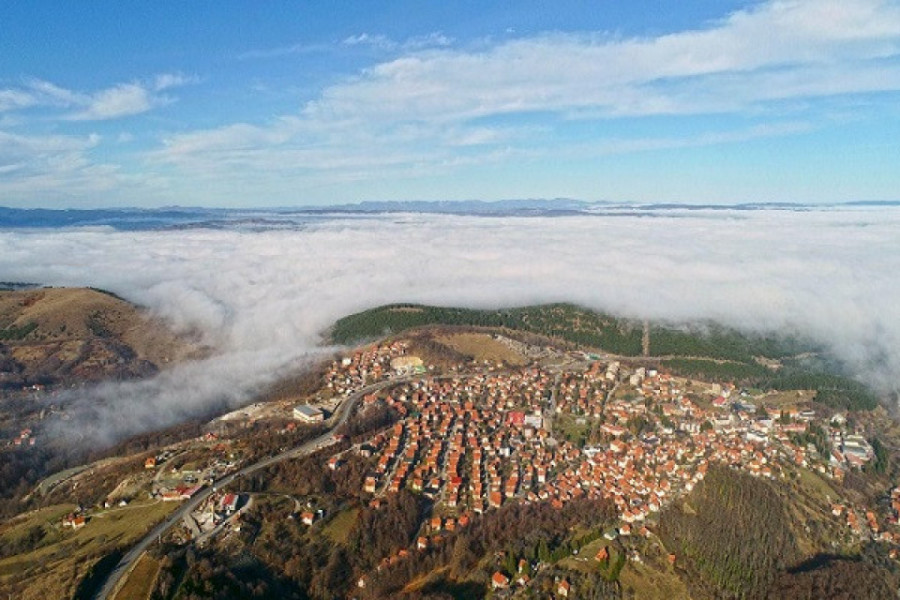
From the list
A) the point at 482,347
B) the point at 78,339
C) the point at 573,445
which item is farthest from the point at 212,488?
the point at 78,339

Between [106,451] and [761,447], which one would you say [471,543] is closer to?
[761,447]

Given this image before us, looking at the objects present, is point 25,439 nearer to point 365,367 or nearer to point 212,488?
point 212,488

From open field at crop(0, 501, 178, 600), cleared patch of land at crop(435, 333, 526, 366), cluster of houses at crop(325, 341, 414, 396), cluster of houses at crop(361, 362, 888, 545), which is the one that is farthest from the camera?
cleared patch of land at crop(435, 333, 526, 366)

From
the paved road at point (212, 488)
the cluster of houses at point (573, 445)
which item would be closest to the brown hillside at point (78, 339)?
the paved road at point (212, 488)

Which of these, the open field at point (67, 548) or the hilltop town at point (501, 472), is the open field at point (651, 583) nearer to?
the hilltop town at point (501, 472)

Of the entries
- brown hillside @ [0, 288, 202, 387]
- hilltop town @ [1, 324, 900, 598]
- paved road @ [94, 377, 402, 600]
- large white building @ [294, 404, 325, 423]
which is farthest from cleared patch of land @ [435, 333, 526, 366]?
brown hillside @ [0, 288, 202, 387]

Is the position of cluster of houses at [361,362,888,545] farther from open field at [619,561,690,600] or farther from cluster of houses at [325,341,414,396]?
cluster of houses at [325,341,414,396]
